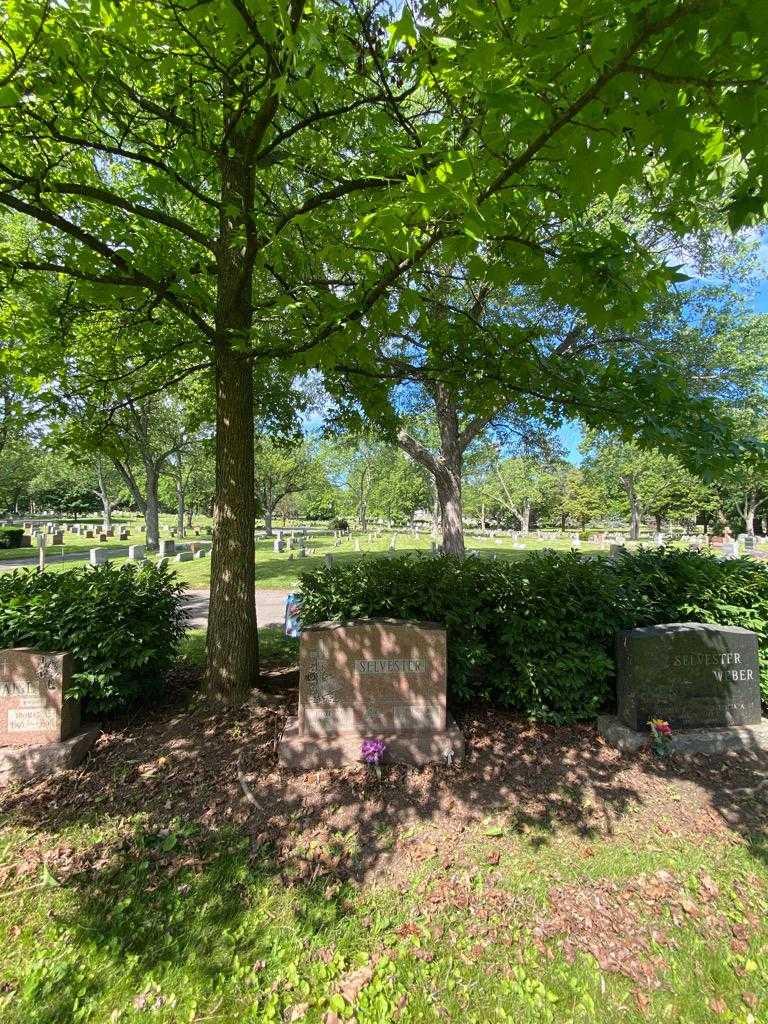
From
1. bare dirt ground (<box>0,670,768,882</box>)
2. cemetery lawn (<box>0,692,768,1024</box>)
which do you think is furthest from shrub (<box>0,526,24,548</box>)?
cemetery lawn (<box>0,692,768,1024</box>)

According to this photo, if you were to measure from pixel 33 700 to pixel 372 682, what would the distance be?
3.10m

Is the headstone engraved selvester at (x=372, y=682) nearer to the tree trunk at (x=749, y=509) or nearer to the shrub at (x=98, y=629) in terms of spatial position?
the shrub at (x=98, y=629)

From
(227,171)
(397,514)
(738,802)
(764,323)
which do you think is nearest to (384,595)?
(738,802)

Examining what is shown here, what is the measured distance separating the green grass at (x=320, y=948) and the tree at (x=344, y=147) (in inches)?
Answer: 87.5

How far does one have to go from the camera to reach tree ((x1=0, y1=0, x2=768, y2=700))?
1.95 meters

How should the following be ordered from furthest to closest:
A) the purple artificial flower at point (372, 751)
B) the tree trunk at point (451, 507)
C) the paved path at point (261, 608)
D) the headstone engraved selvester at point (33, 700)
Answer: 1. the tree trunk at point (451, 507)
2. the paved path at point (261, 608)
3. the headstone engraved selvester at point (33, 700)
4. the purple artificial flower at point (372, 751)

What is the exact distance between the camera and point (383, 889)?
2.84 m

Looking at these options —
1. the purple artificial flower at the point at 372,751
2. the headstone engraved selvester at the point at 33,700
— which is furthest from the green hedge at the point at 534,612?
the headstone engraved selvester at the point at 33,700

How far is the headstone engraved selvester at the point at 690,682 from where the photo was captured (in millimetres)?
4625

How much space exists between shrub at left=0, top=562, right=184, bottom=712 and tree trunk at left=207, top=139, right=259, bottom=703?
2.07ft

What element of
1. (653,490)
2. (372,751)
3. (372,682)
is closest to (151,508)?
(372,682)

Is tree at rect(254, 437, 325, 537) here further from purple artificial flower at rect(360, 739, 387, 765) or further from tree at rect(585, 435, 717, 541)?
purple artificial flower at rect(360, 739, 387, 765)

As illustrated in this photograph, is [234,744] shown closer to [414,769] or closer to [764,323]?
[414,769]

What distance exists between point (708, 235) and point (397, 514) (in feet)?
166
